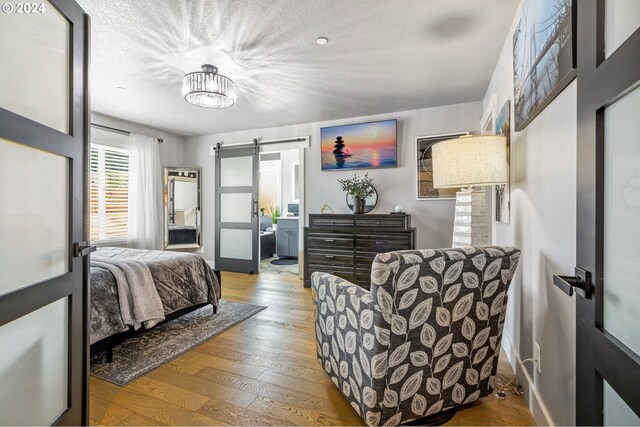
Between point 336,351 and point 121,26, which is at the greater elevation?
point 121,26

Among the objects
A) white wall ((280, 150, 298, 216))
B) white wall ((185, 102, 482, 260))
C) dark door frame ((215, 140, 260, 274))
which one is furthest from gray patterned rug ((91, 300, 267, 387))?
white wall ((280, 150, 298, 216))

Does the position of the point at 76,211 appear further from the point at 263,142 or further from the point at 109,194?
the point at 263,142

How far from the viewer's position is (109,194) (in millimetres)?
4426

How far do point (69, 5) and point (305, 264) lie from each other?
3434 mm

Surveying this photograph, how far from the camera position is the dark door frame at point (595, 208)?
624 mm

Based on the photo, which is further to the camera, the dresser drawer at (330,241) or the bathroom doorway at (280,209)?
the bathroom doorway at (280,209)

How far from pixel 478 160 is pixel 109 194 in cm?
480

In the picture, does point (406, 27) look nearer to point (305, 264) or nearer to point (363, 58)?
point (363, 58)

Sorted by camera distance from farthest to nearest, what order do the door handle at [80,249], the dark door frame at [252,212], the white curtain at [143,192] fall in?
the dark door frame at [252,212]
the white curtain at [143,192]
the door handle at [80,249]

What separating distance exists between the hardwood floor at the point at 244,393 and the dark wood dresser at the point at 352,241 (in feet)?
4.65

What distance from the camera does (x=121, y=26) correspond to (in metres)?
2.16

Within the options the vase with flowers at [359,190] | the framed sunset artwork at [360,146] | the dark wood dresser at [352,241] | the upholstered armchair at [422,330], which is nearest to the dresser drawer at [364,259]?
the dark wood dresser at [352,241]

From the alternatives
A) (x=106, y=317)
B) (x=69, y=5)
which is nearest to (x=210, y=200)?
(x=106, y=317)

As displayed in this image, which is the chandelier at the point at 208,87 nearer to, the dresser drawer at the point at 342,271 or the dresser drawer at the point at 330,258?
the dresser drawer at the point at 330,258
